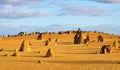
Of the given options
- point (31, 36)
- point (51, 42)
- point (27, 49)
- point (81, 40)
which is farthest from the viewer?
point (31, 36)

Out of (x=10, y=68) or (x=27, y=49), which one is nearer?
(x=10, y=68)

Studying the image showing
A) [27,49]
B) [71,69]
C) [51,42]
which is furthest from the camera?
[51,42]

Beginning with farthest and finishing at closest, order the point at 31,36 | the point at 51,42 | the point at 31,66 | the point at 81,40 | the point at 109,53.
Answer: the point at 31,36 < the point at 81,40 < the point at 51,42 < the point at 109,53 < the point at 31,66

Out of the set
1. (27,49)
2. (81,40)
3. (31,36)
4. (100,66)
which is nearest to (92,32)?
(31,36)

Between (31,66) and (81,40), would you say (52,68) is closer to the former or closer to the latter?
(31,66)

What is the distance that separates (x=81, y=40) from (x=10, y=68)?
30.7 meters

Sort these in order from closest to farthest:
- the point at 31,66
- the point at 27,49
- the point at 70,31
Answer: the point at 31,66 → the point at 27,49 → the point at 70,31

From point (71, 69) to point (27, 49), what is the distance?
48.9 ft

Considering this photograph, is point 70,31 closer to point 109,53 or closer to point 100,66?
point 109,53

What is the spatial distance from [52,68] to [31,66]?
1.48 metres

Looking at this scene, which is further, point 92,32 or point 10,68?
point 92,32

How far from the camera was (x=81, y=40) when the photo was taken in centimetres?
5088

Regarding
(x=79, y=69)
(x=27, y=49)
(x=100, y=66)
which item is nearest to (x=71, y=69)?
(x=79, y=69)

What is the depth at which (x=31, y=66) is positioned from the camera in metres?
21.4
